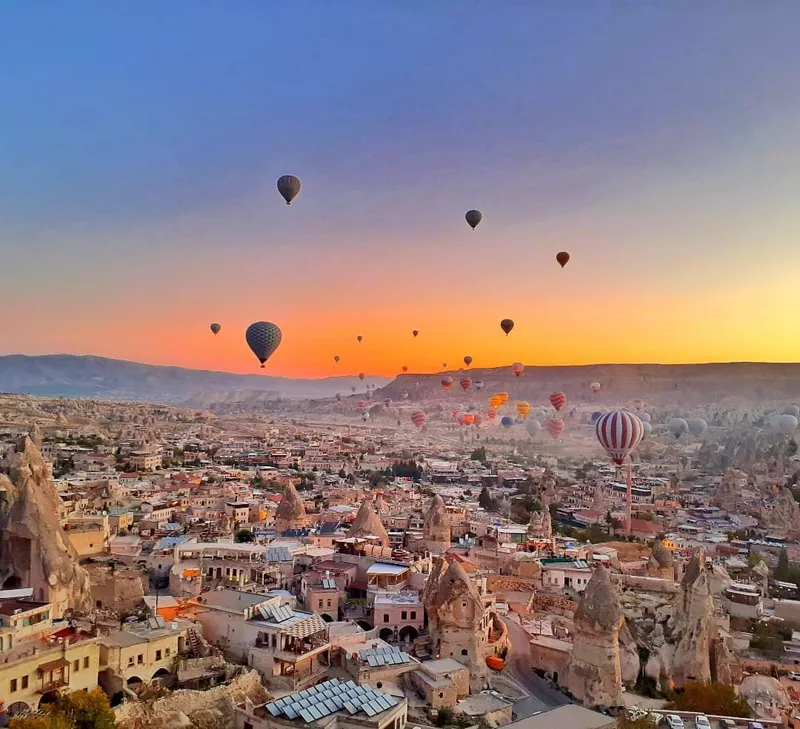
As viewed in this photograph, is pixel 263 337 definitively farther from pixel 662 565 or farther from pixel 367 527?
pixel 662 565

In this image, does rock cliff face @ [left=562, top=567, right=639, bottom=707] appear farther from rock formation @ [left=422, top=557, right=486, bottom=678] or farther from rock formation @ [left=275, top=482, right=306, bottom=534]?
rock formation @ [left=275, top=482, right=306, bottom=534]

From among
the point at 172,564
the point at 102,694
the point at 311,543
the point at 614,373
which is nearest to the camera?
the point at 102,694

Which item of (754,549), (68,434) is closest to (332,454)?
(68,434)

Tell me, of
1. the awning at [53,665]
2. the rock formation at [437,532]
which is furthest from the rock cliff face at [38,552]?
the rock formation at [437,532]

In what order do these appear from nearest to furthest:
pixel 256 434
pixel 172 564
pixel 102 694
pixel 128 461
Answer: pixel 102 694, pixel 172 564, pixel 128 461, pixel 256 434

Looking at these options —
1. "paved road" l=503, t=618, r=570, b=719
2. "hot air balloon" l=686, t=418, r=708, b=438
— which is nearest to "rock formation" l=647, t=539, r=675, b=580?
"paved road" l=503, t=618, r=570, b=719

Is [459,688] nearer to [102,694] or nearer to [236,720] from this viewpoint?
[236,720]

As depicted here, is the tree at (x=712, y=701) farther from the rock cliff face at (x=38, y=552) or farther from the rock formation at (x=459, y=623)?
the rock cliff face at (x=38, y=552)
